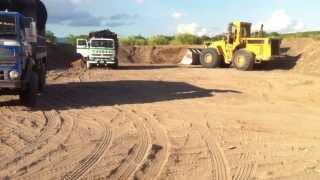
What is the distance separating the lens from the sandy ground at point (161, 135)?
9469 millimetres

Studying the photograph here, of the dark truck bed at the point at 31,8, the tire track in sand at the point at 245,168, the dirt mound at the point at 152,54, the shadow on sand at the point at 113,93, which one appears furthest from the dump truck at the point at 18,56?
the dirt mound at the point at 152,54

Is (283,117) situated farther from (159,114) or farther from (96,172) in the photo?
(96,172)

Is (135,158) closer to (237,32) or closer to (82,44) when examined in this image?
(237,32)

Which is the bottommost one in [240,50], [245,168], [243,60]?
[245,168]

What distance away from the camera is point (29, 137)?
11977 mm

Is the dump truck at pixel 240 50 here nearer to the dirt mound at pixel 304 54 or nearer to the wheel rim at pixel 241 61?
the wheel rim at pixel 241 61

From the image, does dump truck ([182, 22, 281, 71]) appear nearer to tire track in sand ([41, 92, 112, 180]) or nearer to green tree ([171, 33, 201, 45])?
green tree ([171, 33, 201, 45])

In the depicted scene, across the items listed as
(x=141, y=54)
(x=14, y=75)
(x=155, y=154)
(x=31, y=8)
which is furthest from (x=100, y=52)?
(x=155, y=154)

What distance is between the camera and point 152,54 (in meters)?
51.6

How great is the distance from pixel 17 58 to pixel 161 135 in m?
4.86

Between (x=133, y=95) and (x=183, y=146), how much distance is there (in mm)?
9702

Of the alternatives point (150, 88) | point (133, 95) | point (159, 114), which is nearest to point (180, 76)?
point (150, 88)

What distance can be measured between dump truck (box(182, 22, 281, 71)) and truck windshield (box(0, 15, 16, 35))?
2192 centimetres

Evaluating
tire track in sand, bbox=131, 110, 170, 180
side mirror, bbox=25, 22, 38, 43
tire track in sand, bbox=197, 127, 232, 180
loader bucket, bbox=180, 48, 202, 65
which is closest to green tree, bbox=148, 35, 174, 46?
loader bucket, bbox=180, 48, 202, 65
